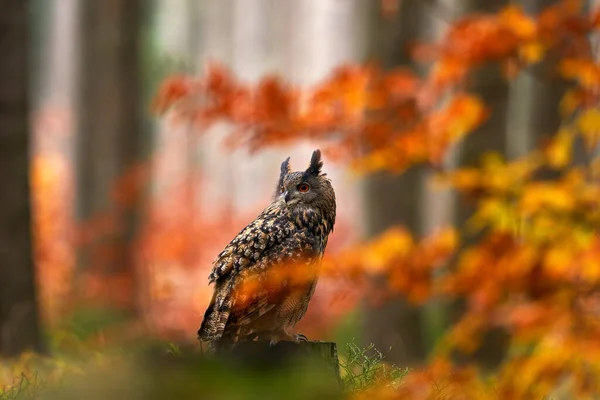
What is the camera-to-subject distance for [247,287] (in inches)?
147

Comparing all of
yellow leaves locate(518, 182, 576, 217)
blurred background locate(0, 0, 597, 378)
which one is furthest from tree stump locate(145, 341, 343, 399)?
yellow leaves locate(518, 182, 576, 217)

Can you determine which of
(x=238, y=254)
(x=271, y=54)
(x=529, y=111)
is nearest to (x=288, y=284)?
(x=238, y=254)

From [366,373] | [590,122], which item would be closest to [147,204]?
[590,122]

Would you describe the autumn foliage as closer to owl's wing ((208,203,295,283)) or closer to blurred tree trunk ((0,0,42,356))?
blurred tree trunk ((0,0,42,356))

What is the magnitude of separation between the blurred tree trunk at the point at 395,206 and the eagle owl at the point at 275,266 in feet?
23.0

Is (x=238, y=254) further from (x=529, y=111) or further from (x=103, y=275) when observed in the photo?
(x=103, y=275)

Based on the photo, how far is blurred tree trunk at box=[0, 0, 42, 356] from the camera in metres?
7.96

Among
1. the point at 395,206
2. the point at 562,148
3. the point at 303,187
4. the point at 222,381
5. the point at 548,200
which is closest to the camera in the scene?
the point at 222,381

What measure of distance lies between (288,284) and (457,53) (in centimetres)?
331

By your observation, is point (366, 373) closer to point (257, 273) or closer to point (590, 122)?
point (257, 273)

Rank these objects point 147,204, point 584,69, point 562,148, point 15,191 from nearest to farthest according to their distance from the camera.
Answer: point 584,69 → point 562,148 → point 15,191 → point 147,204

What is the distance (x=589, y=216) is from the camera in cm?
634

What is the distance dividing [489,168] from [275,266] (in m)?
3.30

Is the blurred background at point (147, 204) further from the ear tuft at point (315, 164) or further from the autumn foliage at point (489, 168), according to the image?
the ear tuft at point (315, 164)
